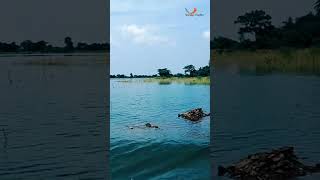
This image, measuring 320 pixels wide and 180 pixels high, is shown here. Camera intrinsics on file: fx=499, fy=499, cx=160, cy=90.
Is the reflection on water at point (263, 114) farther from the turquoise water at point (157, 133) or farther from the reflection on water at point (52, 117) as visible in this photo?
the reflection on water at point (52, 117)

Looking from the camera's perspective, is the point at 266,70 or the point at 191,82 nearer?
the point at 266,70

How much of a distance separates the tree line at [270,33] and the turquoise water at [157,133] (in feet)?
4.01

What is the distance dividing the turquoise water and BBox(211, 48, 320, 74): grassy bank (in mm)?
1051

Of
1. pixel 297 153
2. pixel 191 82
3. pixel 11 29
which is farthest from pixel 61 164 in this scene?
pixel 297 153

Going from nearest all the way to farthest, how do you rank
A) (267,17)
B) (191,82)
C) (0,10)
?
(0,10), (267,17), (191,82)

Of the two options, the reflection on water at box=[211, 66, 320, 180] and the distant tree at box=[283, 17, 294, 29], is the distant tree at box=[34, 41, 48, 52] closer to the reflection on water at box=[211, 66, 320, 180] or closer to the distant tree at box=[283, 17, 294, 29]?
the reflection on water at box=[211, 66, 320, 180]

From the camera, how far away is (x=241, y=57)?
5.77 metres

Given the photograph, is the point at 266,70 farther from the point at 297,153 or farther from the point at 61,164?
the point at 61,164

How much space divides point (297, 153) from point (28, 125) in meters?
2.97

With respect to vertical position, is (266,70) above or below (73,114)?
above

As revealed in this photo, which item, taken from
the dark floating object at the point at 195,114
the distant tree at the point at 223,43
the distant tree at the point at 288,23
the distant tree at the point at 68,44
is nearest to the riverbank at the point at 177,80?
the dark floating object at the point at 195,114

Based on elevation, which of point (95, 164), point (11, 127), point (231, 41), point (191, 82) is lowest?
point (95, 164)

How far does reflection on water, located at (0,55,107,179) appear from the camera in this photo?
532 centimetres

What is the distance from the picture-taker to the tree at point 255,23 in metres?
5.52
